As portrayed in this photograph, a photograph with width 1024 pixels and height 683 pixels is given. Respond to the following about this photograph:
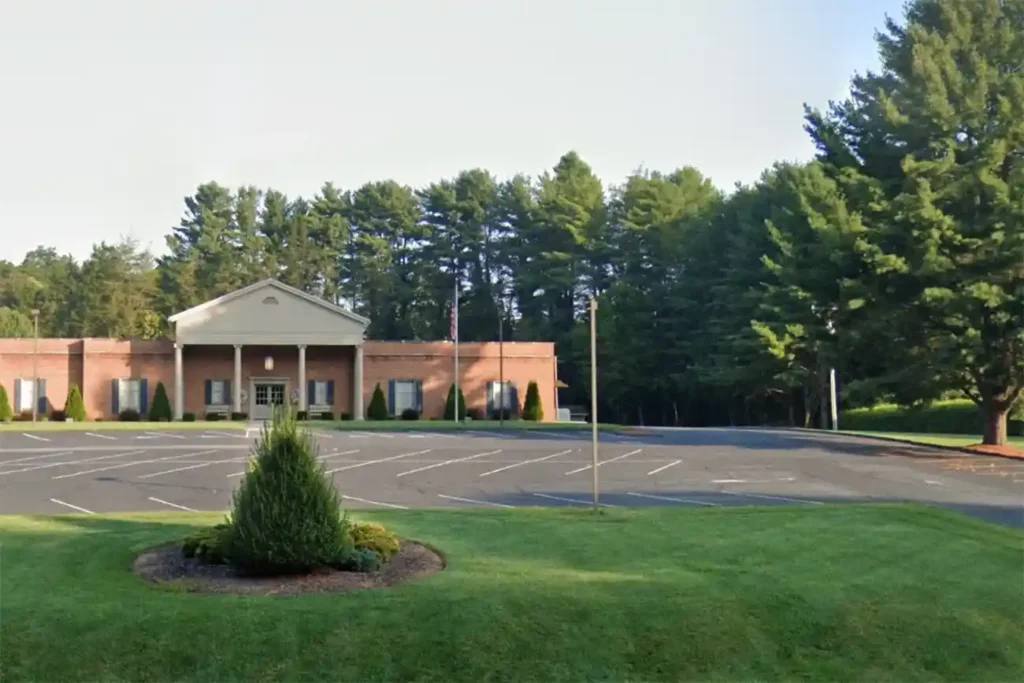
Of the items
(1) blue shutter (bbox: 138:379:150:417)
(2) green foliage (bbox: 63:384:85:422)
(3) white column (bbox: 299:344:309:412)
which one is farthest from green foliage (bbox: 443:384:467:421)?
(2) green foliage (bbox: 63:384:85:422)

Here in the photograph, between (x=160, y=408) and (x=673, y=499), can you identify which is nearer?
(x=673, y=499)

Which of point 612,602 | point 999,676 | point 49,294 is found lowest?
point 999,676

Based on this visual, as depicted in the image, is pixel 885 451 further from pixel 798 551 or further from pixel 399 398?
pixel 399 398

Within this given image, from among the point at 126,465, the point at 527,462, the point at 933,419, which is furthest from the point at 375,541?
the point at 933,419

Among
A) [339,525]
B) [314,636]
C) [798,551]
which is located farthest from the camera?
[798,551]

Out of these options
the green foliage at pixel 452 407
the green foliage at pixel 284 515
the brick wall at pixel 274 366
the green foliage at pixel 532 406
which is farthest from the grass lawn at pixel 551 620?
the brick wall at pixel 274 366

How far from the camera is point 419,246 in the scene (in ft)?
244

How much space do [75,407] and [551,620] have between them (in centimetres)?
4085

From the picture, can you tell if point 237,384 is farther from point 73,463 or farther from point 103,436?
point 73,463

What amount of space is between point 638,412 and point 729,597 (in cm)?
5520

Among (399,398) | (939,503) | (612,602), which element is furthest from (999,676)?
(399,398)

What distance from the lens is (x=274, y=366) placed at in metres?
47.4

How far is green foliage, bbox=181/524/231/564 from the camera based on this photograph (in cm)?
911

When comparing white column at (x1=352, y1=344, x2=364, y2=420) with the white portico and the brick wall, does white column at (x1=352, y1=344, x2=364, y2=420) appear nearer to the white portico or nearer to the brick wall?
the white portico
